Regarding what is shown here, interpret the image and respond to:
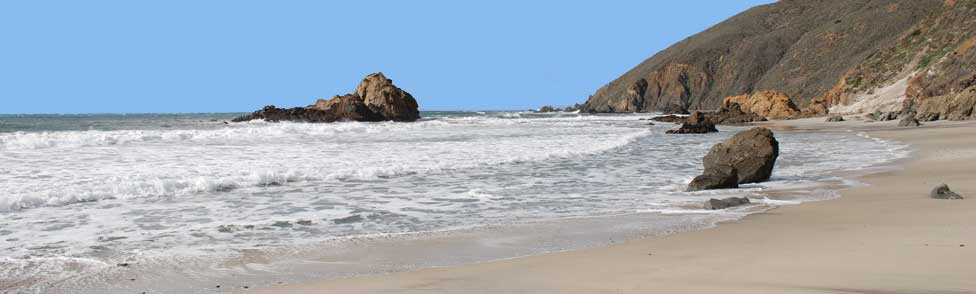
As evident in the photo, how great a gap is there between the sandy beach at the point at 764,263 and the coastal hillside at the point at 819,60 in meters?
38.2

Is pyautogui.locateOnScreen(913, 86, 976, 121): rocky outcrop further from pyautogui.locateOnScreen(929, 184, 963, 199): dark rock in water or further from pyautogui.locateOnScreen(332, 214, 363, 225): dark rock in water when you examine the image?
pyautogui.locateOnScreen(332, 214, 363, 225): dark rock in water

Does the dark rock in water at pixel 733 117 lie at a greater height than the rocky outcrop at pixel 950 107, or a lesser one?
lesser

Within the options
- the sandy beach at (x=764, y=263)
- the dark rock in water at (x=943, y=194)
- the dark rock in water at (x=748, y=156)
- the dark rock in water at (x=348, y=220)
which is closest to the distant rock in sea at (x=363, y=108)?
the dark rock in water at (x=748, y=156)

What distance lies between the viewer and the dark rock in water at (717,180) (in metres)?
12.8

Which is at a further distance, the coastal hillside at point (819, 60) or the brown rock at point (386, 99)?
the brown rock at point (386, 99)

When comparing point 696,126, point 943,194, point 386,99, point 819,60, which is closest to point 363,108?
point 386,99

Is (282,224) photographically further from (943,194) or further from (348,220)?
(943,194)

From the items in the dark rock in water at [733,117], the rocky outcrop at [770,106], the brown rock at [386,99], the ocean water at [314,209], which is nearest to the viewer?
the ocean water at [314,209]

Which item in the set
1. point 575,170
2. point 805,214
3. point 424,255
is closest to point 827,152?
point 575,170

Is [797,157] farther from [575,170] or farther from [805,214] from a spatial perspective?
[805,214]

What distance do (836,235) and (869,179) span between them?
700cm

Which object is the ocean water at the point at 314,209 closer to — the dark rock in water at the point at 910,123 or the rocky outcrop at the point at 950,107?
the dark rock in water at the point at 910,123

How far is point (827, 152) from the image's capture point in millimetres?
22125

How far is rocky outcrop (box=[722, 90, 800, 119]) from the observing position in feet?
224
